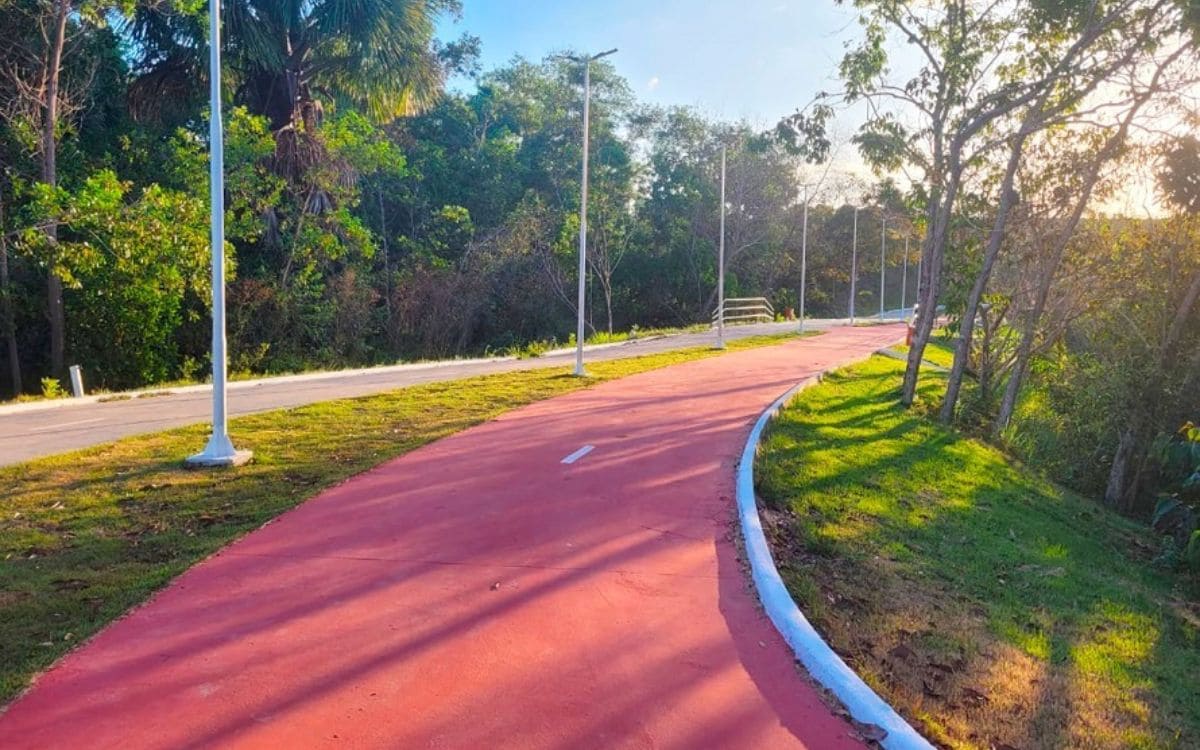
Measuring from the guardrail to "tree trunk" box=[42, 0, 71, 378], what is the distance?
91.7 feet

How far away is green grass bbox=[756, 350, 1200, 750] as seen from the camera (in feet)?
14.7

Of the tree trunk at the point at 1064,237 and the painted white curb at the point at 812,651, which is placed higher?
the tree trunk at the point at 1064,237

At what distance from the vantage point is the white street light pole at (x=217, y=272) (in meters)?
8.30

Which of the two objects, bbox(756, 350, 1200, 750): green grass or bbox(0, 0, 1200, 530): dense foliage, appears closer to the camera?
bbox(756, 350, 1200, 750): green grass

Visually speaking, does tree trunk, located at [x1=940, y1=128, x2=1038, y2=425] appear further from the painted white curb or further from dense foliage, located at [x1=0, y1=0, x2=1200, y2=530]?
the painted white curb

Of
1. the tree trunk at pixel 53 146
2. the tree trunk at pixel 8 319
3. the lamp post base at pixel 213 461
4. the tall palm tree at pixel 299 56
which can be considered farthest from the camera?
the tall palm tree at pixel 299 56

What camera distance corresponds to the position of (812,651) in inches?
179

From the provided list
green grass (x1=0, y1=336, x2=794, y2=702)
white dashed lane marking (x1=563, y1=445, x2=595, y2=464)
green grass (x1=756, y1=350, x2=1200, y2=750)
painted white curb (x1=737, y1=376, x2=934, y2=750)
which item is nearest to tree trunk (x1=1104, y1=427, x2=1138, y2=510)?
green grass (x1=756, y1=350, x2=1200, y2=750)

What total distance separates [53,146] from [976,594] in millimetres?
19237

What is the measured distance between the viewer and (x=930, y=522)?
8.68m

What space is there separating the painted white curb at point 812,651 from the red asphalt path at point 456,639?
4.3 inches

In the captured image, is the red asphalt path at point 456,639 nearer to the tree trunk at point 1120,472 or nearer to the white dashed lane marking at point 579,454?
the white dashed lane marking at point 579,454

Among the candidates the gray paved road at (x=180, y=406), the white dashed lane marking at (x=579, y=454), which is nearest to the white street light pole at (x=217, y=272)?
the gray paved road at (x=180, y=406)

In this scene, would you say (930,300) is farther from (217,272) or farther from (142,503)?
(142,503)
